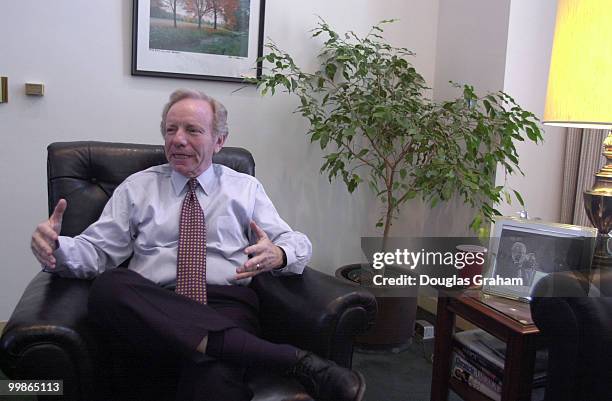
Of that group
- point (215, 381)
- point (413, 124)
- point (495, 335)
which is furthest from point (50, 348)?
point (413, 124)

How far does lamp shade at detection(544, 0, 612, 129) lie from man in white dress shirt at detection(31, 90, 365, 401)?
0.87 meters

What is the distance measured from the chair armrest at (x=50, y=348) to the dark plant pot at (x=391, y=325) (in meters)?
1.41

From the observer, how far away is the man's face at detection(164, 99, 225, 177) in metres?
1.66

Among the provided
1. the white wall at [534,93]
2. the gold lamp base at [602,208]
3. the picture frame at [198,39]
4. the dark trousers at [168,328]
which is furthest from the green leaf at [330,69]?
the dark trousers at [168,328]

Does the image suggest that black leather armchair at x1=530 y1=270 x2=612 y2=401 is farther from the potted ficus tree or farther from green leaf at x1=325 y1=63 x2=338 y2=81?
green leaf at x1=325 y1=63 x2=338 y2=81

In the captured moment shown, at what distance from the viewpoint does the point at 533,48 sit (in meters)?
2.42

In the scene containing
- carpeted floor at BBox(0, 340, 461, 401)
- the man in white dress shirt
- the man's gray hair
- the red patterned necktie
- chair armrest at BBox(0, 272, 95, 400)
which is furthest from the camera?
carpeted floor at BBox(0, 340, 461, 401)

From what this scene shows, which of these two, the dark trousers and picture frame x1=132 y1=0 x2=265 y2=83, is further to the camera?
picture frame x1=132 y1=0 x2=265 y2=83

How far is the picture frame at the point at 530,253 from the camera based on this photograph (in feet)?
5.08

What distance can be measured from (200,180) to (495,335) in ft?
3.38

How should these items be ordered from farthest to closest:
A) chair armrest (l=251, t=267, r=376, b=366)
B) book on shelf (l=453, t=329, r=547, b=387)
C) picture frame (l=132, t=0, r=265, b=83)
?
picture frame (l=132, t=0, r=265, b=83) < book on shelf (l=453, t=329, r=547, b=387) < chair armrest (l=251, t=267, r=376, b=366)

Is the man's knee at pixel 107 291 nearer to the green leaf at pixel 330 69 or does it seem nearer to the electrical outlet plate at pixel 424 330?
the green leaf at pixel 330 69

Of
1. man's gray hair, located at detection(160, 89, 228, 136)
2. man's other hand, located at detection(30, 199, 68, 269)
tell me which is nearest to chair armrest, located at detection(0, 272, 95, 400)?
man's other hand, located at detection(30, 199, 68, 269)

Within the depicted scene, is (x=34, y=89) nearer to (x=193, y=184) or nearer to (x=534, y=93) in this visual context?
(x=193, y=184)
